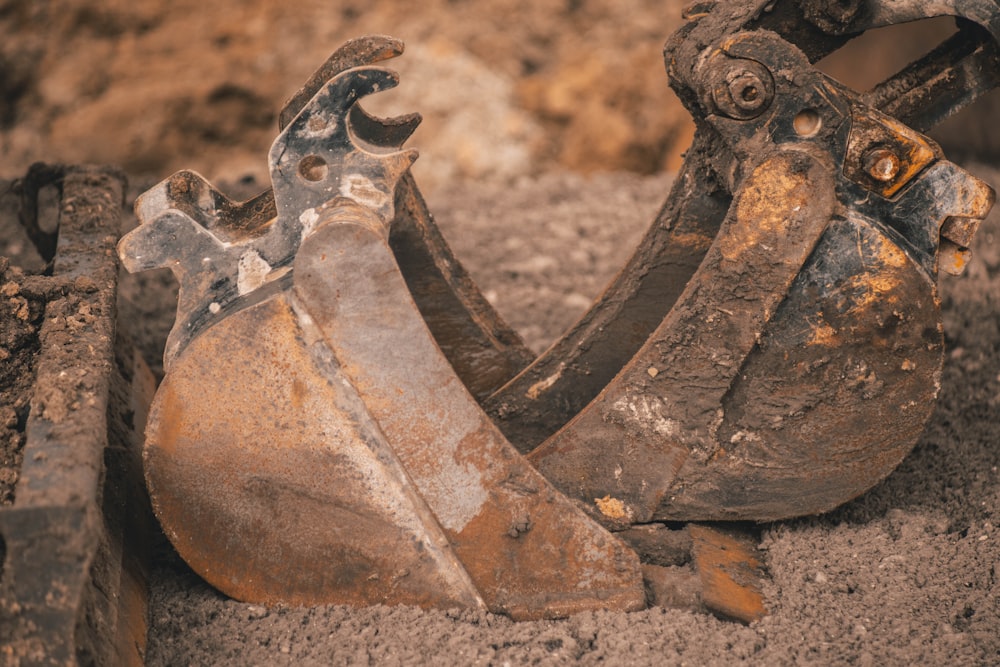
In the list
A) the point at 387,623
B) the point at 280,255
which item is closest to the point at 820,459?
the point at 387,623

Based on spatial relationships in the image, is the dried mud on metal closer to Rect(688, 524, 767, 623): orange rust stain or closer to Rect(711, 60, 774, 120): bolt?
Rect(688, 524, 767, 623): orange rust stain

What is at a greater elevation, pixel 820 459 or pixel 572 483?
pixel 820 459

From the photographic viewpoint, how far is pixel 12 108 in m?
4.10

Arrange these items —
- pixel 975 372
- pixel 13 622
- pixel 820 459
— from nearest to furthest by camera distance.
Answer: pixel 13 622, pixel 820 459, pixel 975 372

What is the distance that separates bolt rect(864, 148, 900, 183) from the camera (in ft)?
5.80

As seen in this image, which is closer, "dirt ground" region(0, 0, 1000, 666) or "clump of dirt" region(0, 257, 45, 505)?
"clump of dirt" region(0, 257, 45, 505)

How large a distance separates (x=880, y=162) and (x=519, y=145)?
9.75 ft

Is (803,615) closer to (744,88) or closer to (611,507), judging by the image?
(611,507)

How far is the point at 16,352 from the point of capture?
6.19 ft

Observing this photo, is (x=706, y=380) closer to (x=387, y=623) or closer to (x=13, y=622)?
(x=387, y=623)

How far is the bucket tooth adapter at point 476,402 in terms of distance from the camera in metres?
1.74

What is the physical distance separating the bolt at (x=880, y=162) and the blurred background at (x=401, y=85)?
2.67 metres

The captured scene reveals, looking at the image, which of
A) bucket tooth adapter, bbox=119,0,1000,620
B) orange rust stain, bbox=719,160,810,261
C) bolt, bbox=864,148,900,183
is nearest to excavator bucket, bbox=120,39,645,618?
bucket tooth adapter, bbox=119,0,1000,620

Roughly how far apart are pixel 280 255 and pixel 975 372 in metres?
1.84
